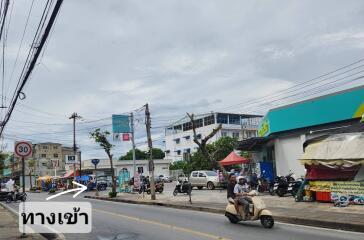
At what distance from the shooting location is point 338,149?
1928 centimetres

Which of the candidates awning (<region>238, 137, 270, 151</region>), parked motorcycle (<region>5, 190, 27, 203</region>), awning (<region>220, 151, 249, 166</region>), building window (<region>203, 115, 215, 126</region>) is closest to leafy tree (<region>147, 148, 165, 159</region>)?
building window (<region>203, 115, 215, 126</region>)

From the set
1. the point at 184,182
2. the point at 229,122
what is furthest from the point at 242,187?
the point at 229,122

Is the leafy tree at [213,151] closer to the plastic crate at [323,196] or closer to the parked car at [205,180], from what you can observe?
the parked car at [205,180]

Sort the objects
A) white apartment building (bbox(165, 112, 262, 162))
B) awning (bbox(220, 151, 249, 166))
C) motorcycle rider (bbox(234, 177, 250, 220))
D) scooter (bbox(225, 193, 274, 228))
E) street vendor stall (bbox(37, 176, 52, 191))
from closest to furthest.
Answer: scooter (bbox(225, 193, 274, 228)) < motorcycle rider (bbox(234, 177, 250, 220)) < awning (bbox(220, 151, 249, 166)) < street vendor stall (bbox(37, 176, 52, 191)) < white apartment building (bbox(165, 112, 262, 162))

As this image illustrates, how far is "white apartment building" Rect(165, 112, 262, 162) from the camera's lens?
97.2 metres

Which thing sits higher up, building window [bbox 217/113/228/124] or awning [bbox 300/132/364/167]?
building window [bbox 217/113/228/124]

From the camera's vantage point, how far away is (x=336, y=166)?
62.4 ft

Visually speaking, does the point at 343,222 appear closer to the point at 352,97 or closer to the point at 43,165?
the point at 352,97

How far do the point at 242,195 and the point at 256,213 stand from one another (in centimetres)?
80

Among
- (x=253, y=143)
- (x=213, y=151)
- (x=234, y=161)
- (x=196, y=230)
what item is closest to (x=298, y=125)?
(x=253, y=143)

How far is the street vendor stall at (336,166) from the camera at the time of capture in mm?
18311

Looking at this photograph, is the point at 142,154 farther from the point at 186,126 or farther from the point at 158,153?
the point at 186,126

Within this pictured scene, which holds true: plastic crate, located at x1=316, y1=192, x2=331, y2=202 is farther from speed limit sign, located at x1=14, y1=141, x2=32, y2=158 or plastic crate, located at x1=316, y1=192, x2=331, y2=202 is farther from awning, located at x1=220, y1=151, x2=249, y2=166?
awning, located at x1=220, y1=151, x2=249, y2=166

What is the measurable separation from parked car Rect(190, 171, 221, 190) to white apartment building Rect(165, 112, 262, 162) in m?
51.3
